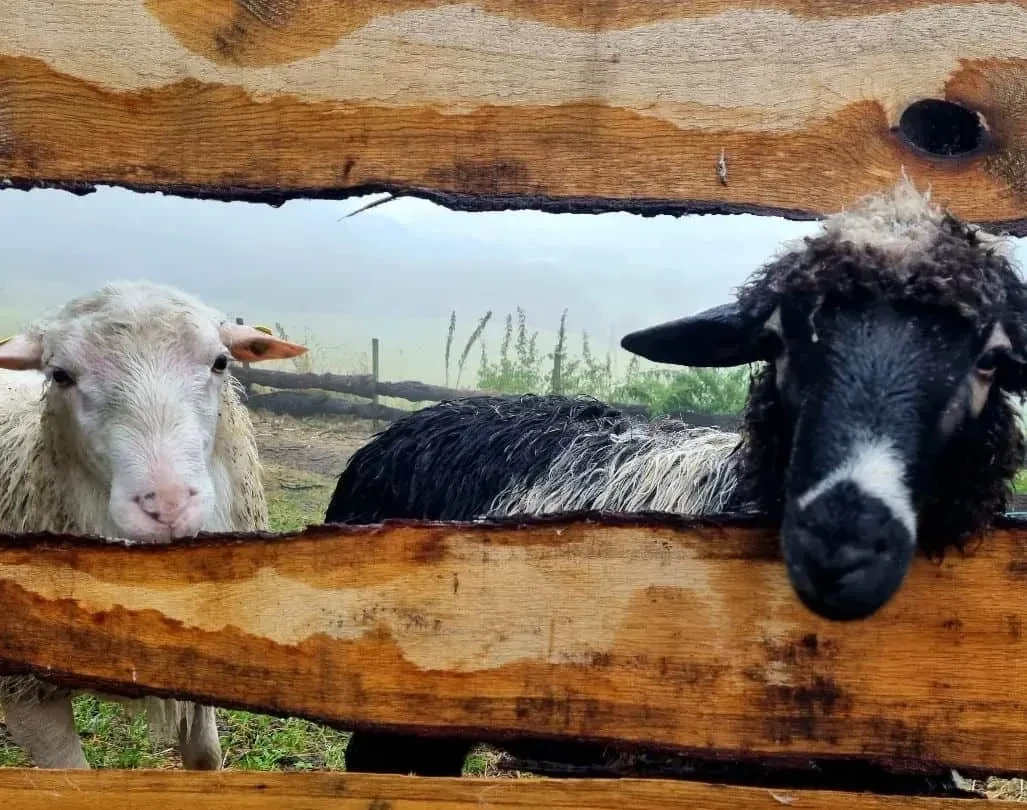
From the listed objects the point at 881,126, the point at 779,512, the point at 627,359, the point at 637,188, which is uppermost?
the point at 881,126

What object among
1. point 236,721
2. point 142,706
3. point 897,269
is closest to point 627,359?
point 236,721

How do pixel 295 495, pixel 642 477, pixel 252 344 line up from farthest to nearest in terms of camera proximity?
pixel 295 495 < pixel 252 344 < pixel 642 477

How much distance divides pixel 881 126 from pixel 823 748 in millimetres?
1008

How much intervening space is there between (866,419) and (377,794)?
3.42 feet

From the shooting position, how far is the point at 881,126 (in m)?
1.48

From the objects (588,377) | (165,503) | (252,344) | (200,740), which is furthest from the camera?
(588,377)

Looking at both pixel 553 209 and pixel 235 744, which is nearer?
pixel 553 209

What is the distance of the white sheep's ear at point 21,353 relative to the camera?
268 centimetres

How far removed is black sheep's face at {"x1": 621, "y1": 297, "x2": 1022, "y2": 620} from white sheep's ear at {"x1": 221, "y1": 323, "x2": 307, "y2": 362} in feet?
5.37

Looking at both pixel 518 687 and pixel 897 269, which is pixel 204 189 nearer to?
pixel 518 687

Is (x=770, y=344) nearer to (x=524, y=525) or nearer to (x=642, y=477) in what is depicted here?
(x=524, y=525)

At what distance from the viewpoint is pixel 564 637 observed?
152cm

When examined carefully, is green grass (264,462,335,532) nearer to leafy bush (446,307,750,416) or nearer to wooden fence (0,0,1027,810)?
leafy bush (446,307,750,416)

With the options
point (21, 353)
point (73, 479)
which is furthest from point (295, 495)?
point (21, 353)
